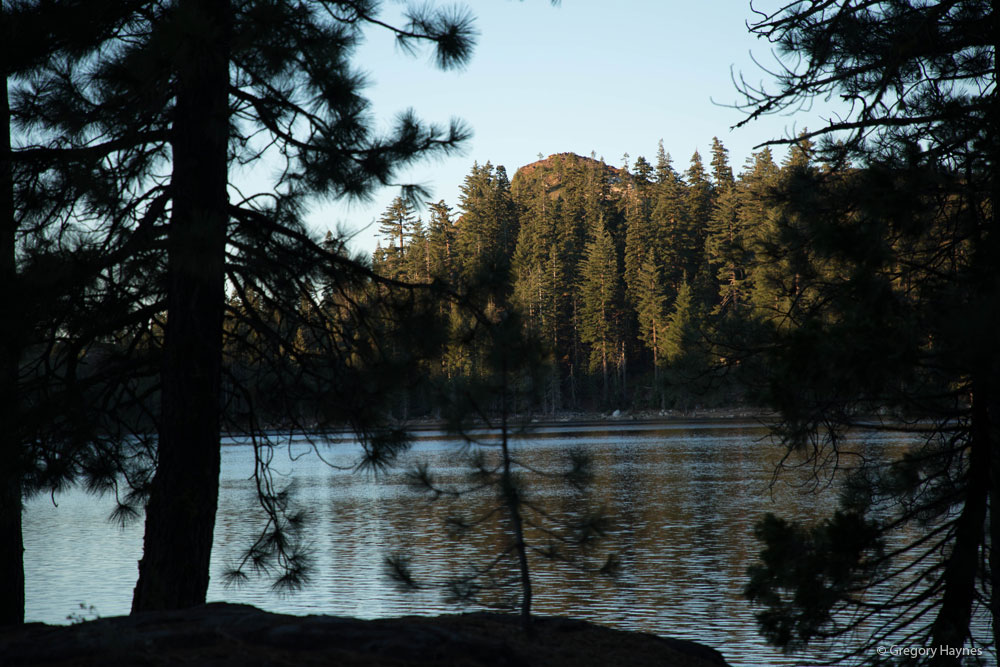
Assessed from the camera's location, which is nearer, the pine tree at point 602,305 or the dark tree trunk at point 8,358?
the dark tree trunk at point 8,358

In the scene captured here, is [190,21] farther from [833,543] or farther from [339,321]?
[833,543]

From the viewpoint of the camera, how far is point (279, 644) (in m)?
4.00

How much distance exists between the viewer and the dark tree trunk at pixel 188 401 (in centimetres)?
535

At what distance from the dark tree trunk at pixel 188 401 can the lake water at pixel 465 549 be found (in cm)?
93

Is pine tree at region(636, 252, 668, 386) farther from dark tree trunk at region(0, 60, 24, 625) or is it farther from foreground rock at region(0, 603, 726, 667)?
foreground rock at region(0, 603, 726, 667)

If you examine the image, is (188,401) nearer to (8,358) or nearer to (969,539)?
(8,358)

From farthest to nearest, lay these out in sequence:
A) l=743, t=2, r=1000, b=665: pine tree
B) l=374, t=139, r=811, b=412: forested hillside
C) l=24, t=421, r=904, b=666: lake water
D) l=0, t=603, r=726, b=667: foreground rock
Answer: l=374, t=139, r=811, b=412: forested hillside < l=24, t=421, r=904, b=666: lake water < l=743, t=2, r=1000, b=665: pine tree < l=0, t=603, r=726, b=667: foreground rock

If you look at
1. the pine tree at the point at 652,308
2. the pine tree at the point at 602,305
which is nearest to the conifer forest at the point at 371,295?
the pine tree at the point at 652,308


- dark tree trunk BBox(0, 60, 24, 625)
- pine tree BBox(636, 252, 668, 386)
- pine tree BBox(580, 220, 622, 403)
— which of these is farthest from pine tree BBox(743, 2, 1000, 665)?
pine tree BBox(580, 220, 622, 403)

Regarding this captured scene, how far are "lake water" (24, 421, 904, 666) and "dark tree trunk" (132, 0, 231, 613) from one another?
3.04ft

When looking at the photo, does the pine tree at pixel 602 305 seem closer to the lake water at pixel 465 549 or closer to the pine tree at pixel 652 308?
the pine tree at pixel 652 308

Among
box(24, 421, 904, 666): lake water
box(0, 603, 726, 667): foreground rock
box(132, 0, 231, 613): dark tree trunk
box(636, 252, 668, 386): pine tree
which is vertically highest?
box(636, 252, 668, 386): pine tree

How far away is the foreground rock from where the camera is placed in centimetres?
385

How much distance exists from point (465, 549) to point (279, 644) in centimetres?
1254
